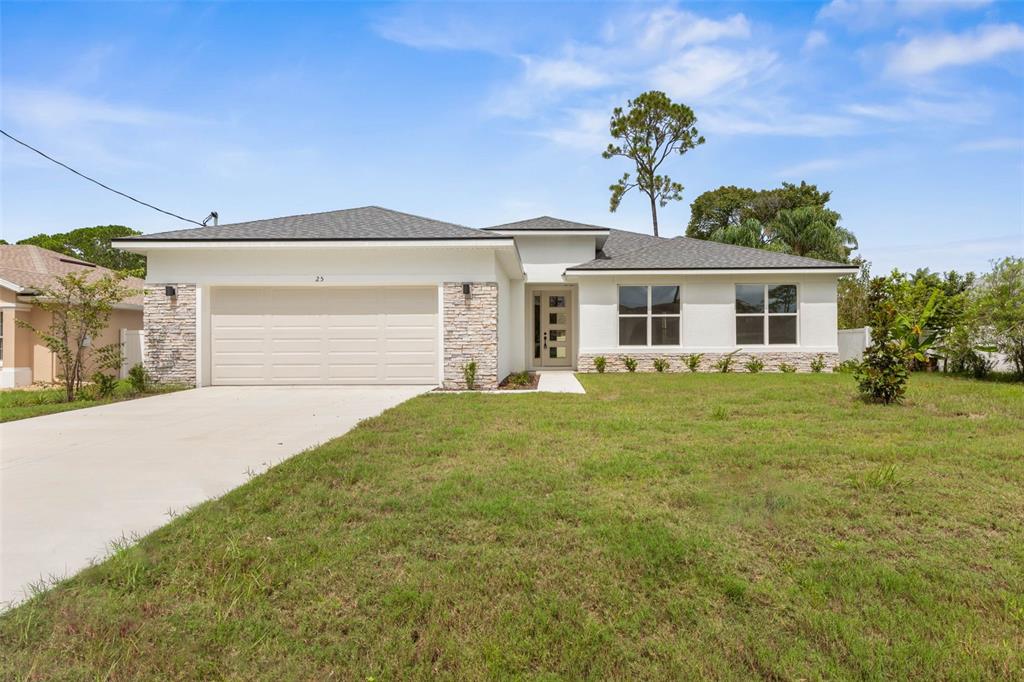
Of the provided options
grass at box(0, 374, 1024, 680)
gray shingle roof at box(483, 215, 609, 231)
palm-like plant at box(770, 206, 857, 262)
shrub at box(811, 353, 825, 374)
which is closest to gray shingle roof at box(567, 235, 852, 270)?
gray shingle roof at box(483, 215, 609, 231)

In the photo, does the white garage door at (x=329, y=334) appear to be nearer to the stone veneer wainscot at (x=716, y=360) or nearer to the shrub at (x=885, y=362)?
the stone veneer wainscot at (x=716, y=360)

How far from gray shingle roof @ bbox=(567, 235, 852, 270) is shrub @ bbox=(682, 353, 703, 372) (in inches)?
103

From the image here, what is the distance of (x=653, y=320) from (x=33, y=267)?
67.1 feet

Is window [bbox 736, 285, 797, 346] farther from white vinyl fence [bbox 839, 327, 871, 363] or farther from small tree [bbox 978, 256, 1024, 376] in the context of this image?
small tree [bbox 978, 256, 1024, 376]

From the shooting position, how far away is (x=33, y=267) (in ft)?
57.7

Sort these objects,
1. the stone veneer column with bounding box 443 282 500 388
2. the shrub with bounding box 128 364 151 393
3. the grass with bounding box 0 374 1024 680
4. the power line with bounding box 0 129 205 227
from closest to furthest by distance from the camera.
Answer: the grass with bounding box 0 374 1024 680 < the shrub with bounding box 128 364 151 393 < the stone veneer column with bounding box 443 282 500 388 < the power line with bounding box 0 129 205 227

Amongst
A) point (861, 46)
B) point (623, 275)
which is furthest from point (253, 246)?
point (861, 46)

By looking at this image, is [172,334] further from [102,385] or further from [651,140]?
[651,140]

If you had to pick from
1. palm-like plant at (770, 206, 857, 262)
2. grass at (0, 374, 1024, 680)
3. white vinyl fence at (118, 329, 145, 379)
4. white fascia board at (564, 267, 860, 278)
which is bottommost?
grass at (0, 374, 1024, 680)

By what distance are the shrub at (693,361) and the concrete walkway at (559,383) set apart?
356 centimetres

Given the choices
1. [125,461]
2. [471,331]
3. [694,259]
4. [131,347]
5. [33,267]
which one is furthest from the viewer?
[33,267]

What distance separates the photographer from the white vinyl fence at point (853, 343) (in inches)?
628

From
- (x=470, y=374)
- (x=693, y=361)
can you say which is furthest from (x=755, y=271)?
(x=470, y=374)

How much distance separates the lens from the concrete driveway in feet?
11.4
